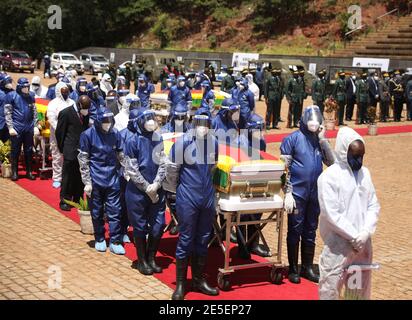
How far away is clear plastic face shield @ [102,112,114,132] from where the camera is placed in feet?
26.7

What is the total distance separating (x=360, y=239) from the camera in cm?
516

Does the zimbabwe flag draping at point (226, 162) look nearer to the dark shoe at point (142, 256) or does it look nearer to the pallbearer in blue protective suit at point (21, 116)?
the dark shoe at point (142, 256)

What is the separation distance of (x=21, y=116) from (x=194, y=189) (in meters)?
6.53

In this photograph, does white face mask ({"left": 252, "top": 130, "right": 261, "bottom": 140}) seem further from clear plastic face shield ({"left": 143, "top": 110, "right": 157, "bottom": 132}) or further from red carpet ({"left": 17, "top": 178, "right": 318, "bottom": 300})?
clear plastic face shield ({"left": 143, "top": 110, "right": 157, "bottom": 132})

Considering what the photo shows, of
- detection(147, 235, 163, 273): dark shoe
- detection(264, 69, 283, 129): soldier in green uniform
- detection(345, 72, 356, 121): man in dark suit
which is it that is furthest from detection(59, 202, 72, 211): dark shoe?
detection(345, 72, 356, 121): man in dark suit

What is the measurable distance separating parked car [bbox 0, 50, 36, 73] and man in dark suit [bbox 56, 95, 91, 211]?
35.1 metres

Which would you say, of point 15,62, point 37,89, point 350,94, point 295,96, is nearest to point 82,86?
point 37,89

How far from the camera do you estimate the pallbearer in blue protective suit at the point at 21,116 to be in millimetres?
11906

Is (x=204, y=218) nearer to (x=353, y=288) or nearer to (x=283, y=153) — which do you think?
A: (x=283, y=153)

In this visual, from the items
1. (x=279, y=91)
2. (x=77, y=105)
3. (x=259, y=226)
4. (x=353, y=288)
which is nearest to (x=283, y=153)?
(x=259, y=226)

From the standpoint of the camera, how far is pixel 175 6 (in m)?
59.5

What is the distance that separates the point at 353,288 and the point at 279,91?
52.5 ft

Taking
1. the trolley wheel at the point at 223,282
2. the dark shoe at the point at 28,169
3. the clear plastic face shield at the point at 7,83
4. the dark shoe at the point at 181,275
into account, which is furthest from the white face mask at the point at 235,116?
the clear plastic face shield at the point at 7,83

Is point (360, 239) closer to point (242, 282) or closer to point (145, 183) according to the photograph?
point (242, 282)
